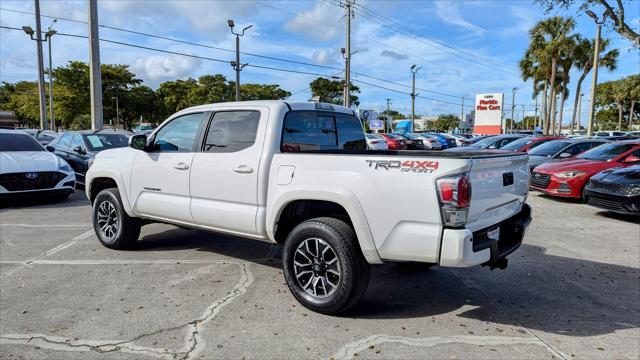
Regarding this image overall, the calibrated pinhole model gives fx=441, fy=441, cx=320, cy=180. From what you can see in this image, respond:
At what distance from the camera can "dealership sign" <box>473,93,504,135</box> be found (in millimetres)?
44844

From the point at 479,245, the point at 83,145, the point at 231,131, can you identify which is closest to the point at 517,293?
the point at 479,245

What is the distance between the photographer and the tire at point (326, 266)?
3.62 meters

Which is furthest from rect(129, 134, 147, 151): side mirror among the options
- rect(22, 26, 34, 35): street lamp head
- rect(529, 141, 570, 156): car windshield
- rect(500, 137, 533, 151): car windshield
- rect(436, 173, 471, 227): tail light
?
rect(22, 26, 34, 35): street lamp head

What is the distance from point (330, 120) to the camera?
4941 millimetres

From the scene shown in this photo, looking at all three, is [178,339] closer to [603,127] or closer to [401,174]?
[401,174]

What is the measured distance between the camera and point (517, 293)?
4.47m

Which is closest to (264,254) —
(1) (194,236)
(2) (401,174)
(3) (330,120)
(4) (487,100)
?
(1) (194,236)

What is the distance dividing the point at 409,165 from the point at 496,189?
2.80 ft

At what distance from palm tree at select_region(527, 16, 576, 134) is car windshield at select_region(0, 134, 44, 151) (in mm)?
35585

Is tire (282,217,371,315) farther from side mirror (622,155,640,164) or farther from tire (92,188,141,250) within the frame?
side mirror (622,155,640,164)

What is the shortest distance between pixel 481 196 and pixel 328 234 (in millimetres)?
1255

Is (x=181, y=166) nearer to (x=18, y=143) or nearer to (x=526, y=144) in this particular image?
(x=18, y=143)

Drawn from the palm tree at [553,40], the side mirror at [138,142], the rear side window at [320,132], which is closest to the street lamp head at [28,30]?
the side mirror at [138,142]

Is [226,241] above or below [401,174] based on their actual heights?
below
